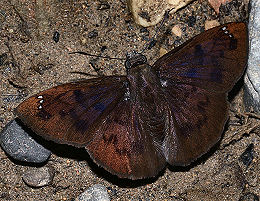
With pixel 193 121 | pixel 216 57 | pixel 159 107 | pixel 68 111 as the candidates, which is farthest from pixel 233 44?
pixel 68 111

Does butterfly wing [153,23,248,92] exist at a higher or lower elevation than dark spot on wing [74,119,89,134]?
higher

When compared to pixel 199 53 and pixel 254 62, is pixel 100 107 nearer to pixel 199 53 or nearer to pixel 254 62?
pixel 199 53

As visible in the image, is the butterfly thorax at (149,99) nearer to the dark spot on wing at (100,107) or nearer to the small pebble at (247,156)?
the dark spot on wing at (100,107)

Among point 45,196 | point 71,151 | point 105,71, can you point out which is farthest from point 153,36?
point 45,196

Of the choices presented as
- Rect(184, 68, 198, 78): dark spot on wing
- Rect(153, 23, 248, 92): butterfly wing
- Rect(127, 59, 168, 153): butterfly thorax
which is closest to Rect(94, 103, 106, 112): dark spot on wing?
Rect(127, 59, 168, 153): butterfly thorax

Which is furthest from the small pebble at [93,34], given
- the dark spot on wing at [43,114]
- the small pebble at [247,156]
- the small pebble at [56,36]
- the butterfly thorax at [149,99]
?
the small pebble at [247,156]

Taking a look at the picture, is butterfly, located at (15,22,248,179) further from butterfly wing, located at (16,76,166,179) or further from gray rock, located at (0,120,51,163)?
gray rock, located at (0,120,51,163)
